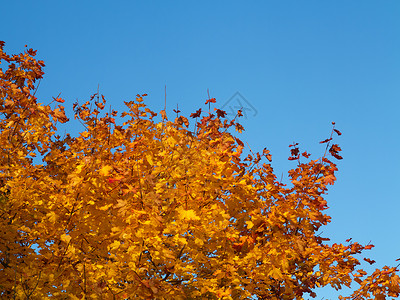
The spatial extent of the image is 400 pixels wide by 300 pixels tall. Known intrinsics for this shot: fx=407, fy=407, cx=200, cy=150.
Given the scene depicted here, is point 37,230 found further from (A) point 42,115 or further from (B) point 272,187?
(B) point 272,187

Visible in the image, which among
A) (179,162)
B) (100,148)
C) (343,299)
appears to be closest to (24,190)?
(100,148)

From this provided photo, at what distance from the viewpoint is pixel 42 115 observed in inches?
316

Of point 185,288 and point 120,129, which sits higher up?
point 120,129

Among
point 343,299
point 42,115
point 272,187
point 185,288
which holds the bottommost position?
point 185,288

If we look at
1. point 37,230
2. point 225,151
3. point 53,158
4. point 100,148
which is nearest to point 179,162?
point 225,151

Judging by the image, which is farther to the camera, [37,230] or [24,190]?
[24,190]

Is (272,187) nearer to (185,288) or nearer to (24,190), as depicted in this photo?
(185,288)

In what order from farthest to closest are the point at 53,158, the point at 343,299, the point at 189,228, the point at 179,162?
the point at 53,158
the point at 343,299
the point at 179,162
the point at 189,228

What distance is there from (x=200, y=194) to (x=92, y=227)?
5.26 feet

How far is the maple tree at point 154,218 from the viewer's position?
5.20 meters

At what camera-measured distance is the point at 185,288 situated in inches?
248

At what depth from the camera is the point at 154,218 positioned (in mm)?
4730

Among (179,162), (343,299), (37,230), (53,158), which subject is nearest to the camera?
(179,162)

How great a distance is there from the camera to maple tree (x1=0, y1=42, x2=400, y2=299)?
5.20 m
